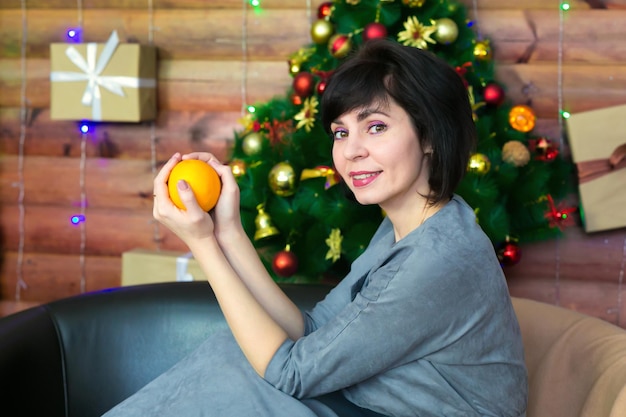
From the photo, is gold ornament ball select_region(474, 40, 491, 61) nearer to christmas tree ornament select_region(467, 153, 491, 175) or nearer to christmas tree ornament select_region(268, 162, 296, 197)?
christmas tree ornament select_region(467, 153, 491, 175)

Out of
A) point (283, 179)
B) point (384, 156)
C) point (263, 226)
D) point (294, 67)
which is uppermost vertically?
point (294, 67)

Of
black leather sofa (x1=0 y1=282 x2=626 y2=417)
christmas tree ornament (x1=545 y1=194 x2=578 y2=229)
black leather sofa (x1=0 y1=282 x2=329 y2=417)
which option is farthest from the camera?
christmas tree ornament (x1=545 y1=194 x2=578 y2=229)

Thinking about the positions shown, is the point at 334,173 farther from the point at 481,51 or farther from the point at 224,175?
the point at 224,175

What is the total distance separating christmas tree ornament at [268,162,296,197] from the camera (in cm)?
218

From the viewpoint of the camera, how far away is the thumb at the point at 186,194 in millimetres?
1150

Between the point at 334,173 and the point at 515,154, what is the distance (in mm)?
557

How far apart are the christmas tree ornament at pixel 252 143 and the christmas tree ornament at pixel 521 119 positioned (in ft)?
2.62

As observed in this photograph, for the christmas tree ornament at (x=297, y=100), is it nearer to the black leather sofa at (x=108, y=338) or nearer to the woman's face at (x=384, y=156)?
the black leather sofa at (x=108, y=338)

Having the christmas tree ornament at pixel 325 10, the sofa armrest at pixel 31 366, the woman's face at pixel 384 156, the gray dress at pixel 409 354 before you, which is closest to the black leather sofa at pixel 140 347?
the sofa armrest at pixel 31 366

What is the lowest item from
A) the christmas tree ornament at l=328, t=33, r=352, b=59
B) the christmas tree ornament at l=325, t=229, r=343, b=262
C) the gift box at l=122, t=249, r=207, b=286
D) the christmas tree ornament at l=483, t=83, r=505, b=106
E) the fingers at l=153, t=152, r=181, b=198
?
the gift box at l=122, t=249, r=207, b=286

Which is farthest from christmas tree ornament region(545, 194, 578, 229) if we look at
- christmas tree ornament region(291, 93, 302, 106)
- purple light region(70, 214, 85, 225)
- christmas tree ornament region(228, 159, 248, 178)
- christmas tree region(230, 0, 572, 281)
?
purple light region(70, 214, 85, 225)

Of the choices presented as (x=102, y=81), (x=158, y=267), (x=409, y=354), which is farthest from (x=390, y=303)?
(x=102, y=81)

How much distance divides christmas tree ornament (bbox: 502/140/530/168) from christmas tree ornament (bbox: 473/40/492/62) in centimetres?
30

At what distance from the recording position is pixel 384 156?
1203 millimetres
